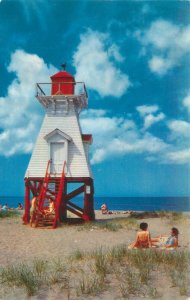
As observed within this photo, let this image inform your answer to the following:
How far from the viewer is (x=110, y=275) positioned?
26.9 feet

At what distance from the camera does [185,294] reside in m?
7.05

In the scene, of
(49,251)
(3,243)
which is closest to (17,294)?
(49,251)

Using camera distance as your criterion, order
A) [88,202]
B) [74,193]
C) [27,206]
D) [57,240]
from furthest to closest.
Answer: [88,202]
[74,193]
[27,206]
[57,240]

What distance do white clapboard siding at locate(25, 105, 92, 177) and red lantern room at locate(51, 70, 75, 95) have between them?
1032 mm

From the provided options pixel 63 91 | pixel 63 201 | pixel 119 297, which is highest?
pixel 63 91

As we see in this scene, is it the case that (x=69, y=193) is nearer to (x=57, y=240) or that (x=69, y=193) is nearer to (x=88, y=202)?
(x=88, y=202)

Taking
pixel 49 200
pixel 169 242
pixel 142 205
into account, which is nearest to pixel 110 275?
pixel 169 242

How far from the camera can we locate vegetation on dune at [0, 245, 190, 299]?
723cm

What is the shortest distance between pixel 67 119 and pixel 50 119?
40.7 inches

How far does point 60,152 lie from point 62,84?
420cm

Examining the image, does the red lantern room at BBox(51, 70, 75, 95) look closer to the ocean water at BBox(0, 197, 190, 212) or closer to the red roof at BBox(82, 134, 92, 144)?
the red roof at BBox(82, 134, 92, 144)

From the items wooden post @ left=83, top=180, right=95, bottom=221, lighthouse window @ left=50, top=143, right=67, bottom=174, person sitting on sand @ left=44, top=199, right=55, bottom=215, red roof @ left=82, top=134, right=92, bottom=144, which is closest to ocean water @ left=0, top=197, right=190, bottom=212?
wooden post @ left=83, top=180, right=95, bottom=221

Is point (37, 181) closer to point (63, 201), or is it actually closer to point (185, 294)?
point (63, 201)

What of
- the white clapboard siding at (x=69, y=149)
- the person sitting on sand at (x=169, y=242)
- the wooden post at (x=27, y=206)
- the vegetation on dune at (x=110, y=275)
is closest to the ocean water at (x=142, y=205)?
the white clapboard siding at (x=69, y=149)
